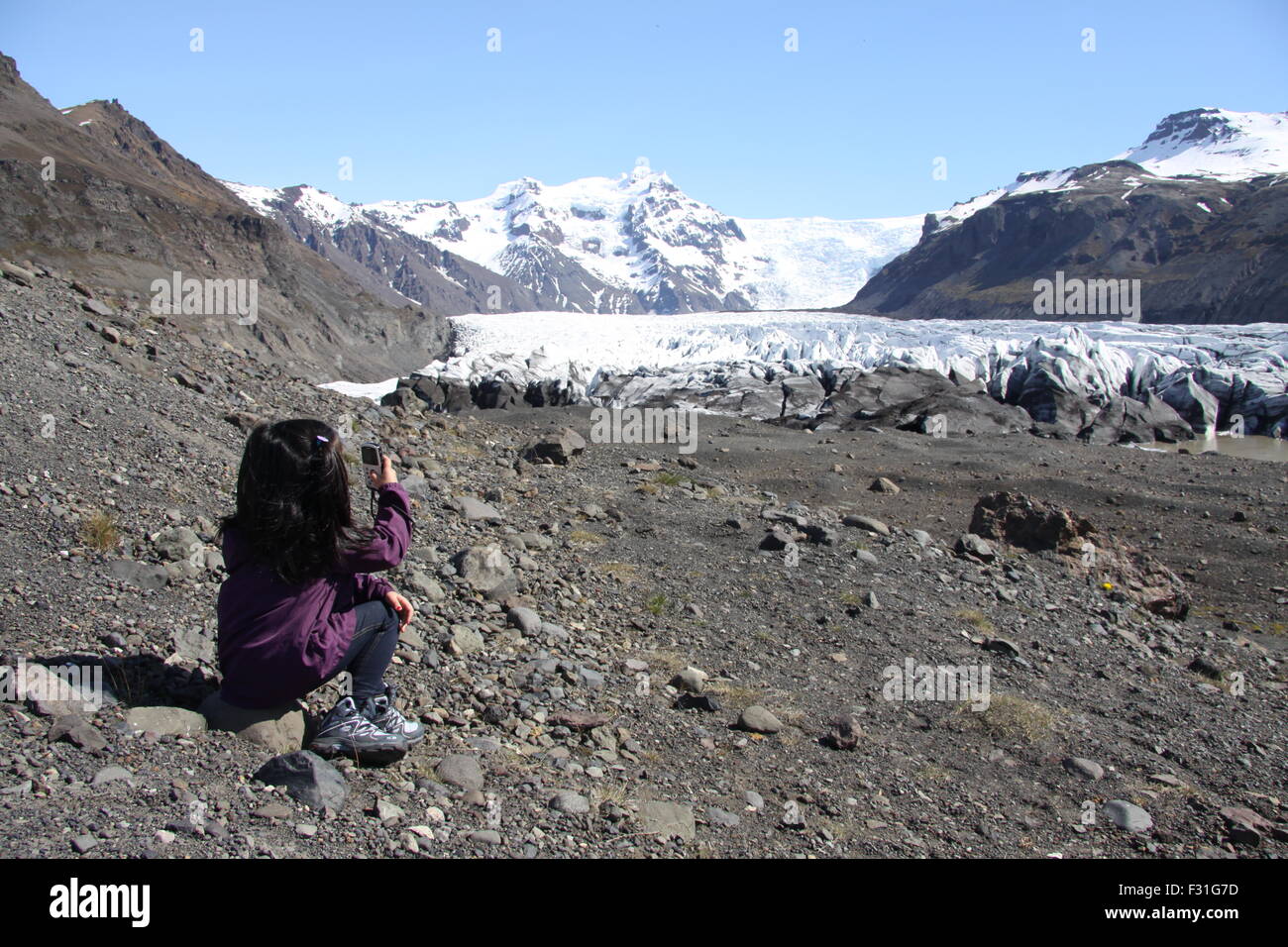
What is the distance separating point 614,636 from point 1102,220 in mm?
137803

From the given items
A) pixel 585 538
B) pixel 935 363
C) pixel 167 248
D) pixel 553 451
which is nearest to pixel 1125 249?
pixel 935 363

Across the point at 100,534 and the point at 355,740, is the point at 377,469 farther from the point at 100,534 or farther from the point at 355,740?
the point at 100,534

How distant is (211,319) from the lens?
56000mm

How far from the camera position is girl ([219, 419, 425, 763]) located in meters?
3.37

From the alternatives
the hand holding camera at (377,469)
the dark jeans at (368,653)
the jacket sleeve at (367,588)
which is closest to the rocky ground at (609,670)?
the dark jeans at (368,653)

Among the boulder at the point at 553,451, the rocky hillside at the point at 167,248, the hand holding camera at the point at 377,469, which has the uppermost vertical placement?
the rocky hillside at the point at 167,248

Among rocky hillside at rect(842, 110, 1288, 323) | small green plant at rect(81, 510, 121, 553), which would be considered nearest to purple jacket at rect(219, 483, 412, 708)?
small green plant at rect(81, 510, 121, 553)

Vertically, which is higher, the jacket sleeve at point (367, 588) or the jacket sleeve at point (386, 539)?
the jacket sleeve at point (386, 539)

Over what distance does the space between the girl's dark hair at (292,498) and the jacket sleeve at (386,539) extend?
0.27 feet

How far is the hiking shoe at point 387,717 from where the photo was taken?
3.70 meters

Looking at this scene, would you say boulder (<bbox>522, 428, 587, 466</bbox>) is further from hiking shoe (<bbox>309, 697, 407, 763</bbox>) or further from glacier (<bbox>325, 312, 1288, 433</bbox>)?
glacier (<bbox>325, 312, 1288, 433</bbox>)

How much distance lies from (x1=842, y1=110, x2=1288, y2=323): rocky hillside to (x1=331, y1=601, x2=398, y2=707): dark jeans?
282ft

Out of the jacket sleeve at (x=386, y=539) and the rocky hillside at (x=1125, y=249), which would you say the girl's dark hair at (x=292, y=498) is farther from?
the rocky hillside at (x=1125, y=249)

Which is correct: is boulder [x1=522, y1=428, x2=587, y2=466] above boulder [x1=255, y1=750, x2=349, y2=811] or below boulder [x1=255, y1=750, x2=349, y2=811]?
above
